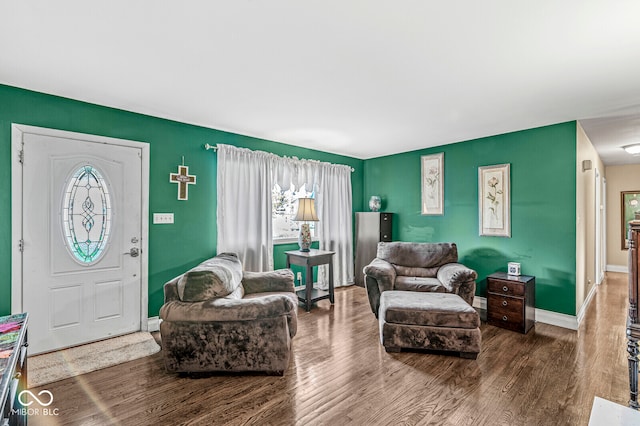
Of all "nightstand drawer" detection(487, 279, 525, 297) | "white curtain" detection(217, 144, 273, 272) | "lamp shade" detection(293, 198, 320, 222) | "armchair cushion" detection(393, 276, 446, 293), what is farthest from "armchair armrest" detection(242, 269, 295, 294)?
"nightstand drawer" detection(487, 279, 525, 297)

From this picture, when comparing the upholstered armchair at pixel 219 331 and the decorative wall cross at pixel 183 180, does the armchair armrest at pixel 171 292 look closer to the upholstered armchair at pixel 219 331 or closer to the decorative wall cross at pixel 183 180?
the upholstered armchair at pixel 219 331

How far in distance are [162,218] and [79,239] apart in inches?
30.3

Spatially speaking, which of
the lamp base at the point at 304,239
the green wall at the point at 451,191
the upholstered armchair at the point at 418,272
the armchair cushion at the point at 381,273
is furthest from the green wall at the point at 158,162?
the upholstered armchair at the point at 418,272

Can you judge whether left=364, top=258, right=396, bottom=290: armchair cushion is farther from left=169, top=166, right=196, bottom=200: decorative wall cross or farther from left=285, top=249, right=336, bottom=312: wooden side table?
left=169, top=166, right=196, bottom=200: decorative wall cross

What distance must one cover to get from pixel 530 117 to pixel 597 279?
12.5ft

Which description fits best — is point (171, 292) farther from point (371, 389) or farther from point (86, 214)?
point (371, 389)

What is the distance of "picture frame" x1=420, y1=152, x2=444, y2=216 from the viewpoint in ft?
15.9

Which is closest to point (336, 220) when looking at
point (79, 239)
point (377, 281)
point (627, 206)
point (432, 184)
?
point (432, 184)

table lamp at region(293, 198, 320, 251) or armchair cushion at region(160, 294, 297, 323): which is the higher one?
table lamp at region(293, 198, 320, 251)

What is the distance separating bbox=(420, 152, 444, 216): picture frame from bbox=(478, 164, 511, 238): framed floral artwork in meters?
0.60

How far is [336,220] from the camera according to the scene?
533cm

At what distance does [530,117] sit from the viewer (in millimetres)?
3500

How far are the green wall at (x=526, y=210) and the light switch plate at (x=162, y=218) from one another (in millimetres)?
3718

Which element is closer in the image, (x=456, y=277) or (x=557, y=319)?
(x=456, y=277)
